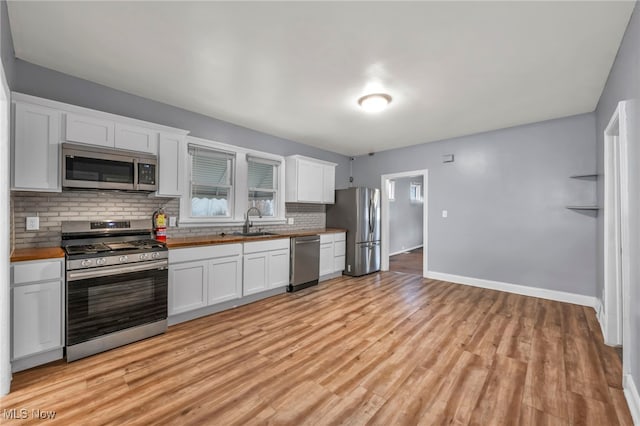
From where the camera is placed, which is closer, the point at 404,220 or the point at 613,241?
the point at 613,241

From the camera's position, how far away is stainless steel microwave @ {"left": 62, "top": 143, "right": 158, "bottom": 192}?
251 centimetres

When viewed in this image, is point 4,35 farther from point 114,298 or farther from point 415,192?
A: point 415,192

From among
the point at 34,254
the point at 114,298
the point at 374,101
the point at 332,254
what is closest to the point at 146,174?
the point at 34,254

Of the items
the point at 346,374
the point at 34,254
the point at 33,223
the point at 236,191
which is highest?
the point at 236,191

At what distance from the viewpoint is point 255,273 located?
377 cm

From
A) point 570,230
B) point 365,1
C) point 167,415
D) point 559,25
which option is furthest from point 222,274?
point 570,230

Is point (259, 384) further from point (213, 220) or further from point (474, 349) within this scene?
point (213, 220)

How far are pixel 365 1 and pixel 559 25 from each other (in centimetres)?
147

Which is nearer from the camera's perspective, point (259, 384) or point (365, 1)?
point (365, 1)

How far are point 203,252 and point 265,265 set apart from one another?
0.96 meters

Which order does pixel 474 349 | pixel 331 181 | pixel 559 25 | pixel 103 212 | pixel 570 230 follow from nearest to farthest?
pixel 559 25 → pixel 474 349 → pixel 103 212 → pixel 570 230 → pixel 331 181

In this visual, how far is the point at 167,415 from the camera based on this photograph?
170 centimetres

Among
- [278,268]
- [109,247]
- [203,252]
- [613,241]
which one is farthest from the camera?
[278,268]

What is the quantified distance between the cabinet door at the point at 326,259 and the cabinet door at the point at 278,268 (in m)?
0.87
